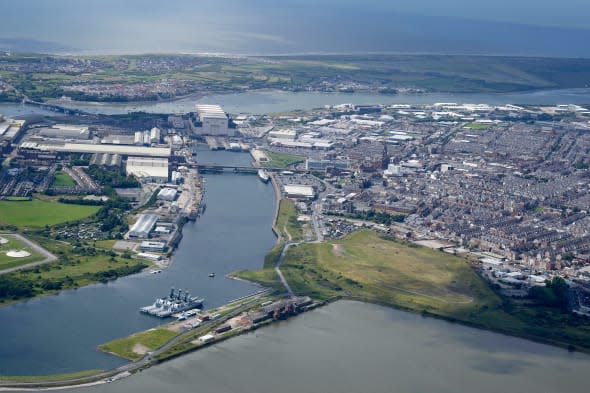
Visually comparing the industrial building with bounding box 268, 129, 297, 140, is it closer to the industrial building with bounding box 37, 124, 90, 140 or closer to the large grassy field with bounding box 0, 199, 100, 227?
the industrial building with bounding box 37, 124, 90, 140

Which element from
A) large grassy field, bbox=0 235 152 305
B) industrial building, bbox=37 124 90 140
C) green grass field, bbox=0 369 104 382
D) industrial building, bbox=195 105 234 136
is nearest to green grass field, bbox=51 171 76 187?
industrial building, bbox=37 124 90 140

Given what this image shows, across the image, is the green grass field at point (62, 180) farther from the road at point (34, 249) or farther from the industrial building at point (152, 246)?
the industrial building at point (152, 246)

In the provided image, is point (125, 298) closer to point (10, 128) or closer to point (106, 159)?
point (106, 159)

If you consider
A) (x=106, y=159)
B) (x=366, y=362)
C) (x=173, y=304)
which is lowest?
(x=366, y=362)

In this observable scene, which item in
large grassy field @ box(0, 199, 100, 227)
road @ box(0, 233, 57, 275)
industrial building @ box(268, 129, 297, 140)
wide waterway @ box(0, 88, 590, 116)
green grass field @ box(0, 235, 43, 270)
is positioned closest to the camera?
road @ box(0, 233, 57, 275)

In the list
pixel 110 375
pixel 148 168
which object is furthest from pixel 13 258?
pixel 148 168

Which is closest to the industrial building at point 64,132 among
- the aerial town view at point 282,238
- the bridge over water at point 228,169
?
the aerial town view at point 282,238
